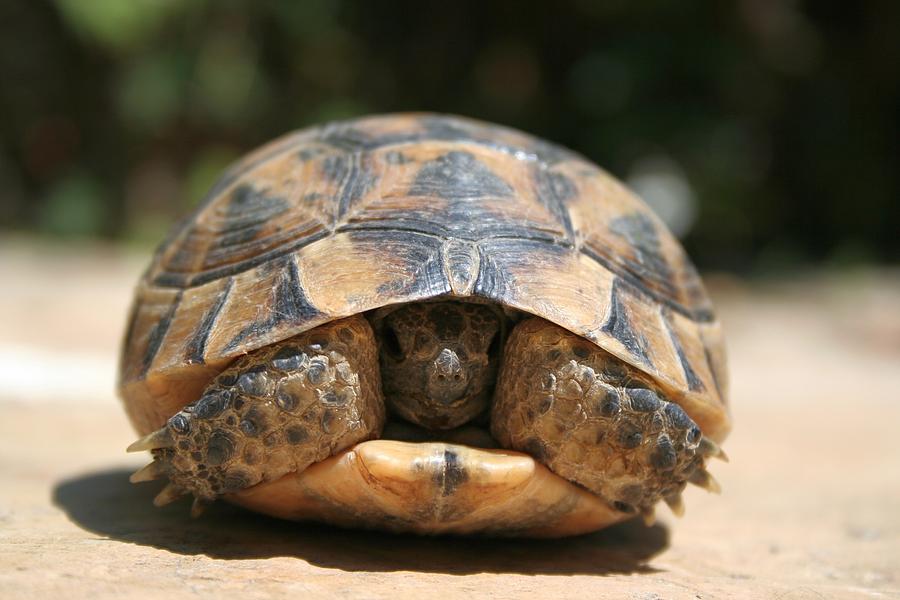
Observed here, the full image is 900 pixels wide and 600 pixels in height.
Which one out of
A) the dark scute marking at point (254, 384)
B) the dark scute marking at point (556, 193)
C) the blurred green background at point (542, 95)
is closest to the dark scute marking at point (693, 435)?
the dark scute marking at point (556, 193)

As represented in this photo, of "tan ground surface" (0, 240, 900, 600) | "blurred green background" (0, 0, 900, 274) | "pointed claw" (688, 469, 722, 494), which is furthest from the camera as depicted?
"blurred green background" (0, 0, 900, 274)

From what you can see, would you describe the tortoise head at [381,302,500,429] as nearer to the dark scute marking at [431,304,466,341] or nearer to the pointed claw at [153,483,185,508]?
the dark scute marking at [431,304,466,341]

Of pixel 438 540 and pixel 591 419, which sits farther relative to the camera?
pixel 438 540

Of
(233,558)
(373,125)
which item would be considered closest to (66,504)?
(233,558)

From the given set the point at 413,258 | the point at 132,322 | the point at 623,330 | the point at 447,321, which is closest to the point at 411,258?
the point at 413,258

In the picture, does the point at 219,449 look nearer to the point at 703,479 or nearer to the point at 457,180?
the point at 457,180

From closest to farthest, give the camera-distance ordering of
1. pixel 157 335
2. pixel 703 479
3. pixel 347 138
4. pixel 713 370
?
pixel 703 479 < pixel 157 335 < pixel 713 370 < pixel 347 138

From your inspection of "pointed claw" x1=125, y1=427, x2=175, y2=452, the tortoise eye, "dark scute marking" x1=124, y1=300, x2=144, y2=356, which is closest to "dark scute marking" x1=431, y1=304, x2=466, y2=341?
the tortoise eye
